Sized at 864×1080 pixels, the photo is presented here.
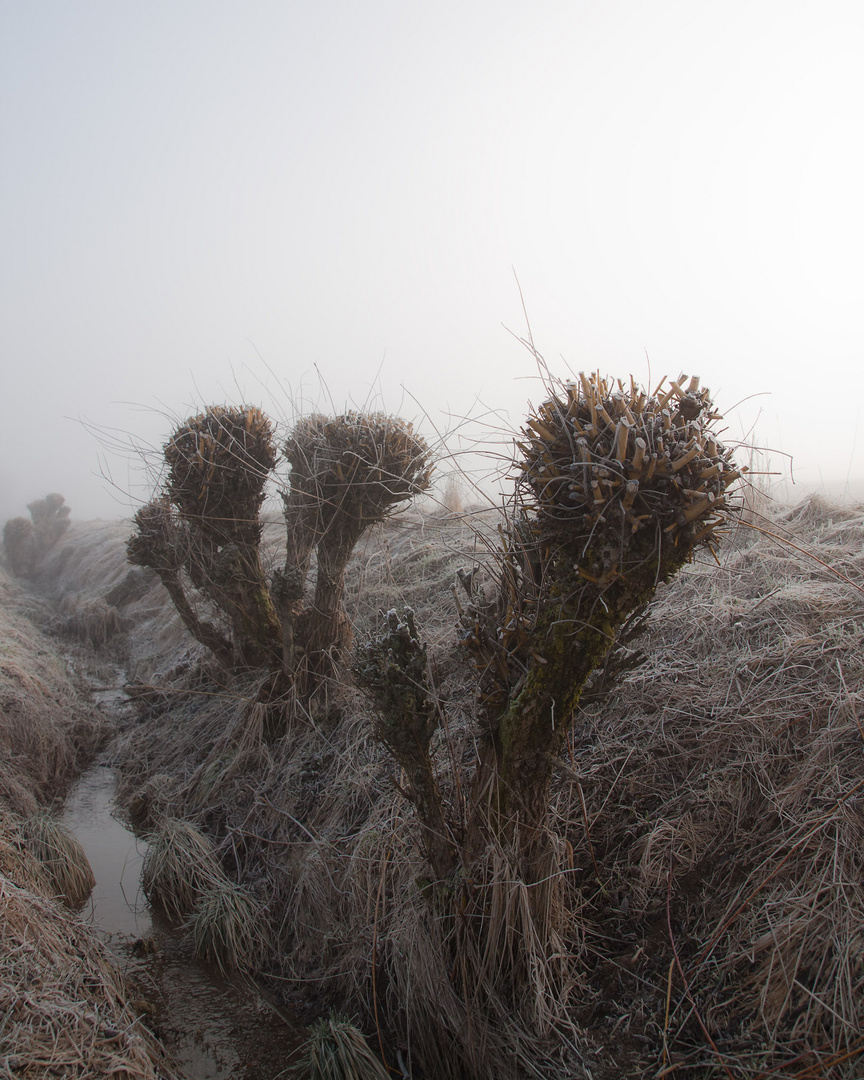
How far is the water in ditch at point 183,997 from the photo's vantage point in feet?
11.5

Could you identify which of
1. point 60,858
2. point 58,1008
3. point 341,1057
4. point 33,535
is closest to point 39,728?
point 60,858

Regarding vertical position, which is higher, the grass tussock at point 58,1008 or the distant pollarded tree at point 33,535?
the distant pollarded tree at point 33,535

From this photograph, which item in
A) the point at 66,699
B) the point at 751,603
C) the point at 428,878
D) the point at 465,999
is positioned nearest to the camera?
the point at 465,999

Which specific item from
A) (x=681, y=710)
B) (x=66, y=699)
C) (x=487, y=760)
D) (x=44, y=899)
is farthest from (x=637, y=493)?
(x=66, y=699)

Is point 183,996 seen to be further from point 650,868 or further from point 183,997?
point 650,868

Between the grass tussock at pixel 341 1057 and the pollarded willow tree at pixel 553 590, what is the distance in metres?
0.90

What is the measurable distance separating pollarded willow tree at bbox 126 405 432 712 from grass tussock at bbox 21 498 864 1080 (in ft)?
4.02

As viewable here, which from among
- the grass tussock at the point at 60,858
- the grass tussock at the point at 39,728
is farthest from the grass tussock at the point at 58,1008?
the grass tussock at the point at 39,728

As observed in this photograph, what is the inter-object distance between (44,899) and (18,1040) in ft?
4.40

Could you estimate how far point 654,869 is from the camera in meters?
3.16

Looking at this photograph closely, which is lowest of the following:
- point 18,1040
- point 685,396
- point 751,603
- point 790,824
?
point 18,1040

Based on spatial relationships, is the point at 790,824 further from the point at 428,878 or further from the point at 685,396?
the point at 685,396

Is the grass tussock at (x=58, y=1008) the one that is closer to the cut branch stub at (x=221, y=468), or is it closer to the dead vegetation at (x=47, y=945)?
the dead vegetation at (x=47, y=945)

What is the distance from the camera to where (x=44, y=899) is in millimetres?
3695
